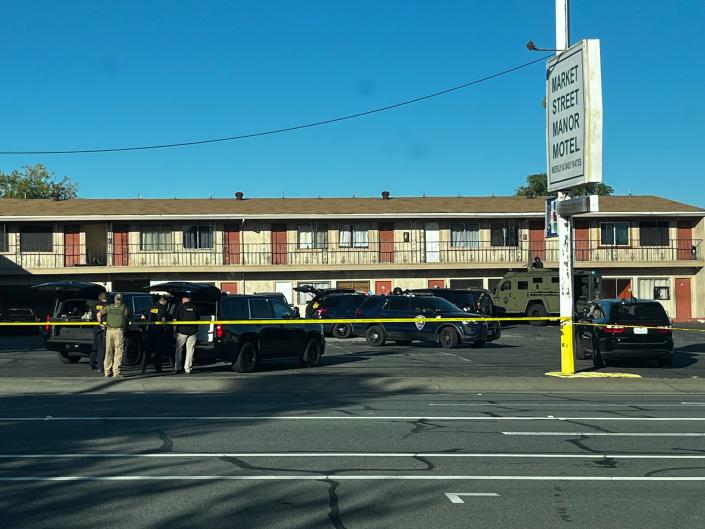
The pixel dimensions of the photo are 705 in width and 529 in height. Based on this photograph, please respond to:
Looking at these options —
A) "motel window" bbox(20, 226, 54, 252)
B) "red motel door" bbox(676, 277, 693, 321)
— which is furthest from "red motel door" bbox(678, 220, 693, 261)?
"motel window" bbox(20, 226, 54, 252)

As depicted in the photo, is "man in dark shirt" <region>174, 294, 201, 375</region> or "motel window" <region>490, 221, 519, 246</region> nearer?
"man in dark shirt" <region>174, 294, 201, 375</region>

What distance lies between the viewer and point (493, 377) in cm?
1889

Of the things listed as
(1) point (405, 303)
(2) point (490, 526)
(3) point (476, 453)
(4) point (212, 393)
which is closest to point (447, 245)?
(1) point (405, 303)

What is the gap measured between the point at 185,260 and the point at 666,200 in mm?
28132

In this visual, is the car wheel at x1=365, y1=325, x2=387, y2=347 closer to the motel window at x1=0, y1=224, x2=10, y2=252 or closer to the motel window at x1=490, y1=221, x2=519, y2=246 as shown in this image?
the motel window at x1=490, y1=221, x2=519, y2=246

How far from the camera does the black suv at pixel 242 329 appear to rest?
800 inches

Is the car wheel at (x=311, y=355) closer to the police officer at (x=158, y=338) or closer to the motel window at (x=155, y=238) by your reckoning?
→ the police officer at (x=158, y=338)

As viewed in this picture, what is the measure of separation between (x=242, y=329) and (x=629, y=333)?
9.03 meters

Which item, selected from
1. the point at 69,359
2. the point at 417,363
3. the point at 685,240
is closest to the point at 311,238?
the point at 685,240

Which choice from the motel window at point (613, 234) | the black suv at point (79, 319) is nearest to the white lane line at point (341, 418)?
the black suv at point (79, 319)

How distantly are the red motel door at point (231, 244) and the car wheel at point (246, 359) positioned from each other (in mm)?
29364

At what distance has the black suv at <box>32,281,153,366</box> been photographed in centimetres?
2184

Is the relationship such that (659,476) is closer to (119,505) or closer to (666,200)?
(119,505)

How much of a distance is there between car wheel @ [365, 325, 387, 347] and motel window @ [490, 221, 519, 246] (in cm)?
2202
